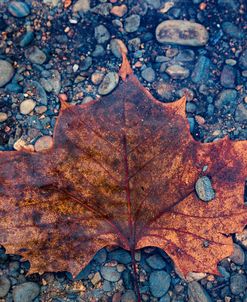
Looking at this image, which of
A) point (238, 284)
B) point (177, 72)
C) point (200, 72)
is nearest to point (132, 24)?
point (177, 72)

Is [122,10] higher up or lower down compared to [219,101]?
higher up

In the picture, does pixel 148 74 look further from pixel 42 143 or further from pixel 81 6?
pixel 42 143

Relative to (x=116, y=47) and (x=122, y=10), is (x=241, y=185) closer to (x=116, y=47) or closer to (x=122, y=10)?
(x=116, y=47)

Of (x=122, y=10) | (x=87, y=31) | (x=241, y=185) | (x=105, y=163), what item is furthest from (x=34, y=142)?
(x=241, y=185)

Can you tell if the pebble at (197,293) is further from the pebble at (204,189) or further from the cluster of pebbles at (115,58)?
the cluster of pebbles at (115,58)

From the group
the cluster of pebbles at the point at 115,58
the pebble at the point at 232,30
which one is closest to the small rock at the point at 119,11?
the cluster of pebbles at the point at 115,58
